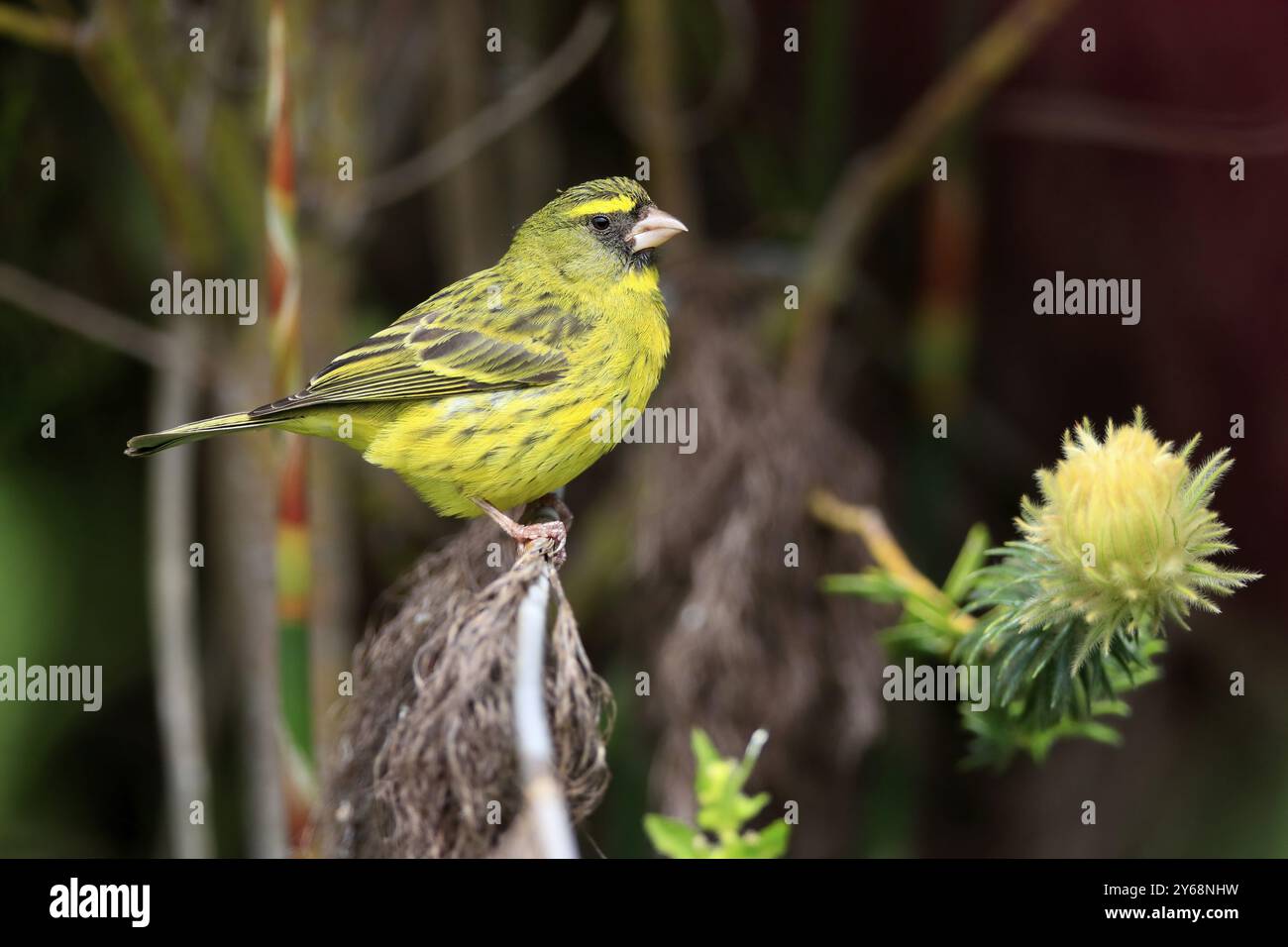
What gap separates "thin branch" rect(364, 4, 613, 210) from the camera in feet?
12.5

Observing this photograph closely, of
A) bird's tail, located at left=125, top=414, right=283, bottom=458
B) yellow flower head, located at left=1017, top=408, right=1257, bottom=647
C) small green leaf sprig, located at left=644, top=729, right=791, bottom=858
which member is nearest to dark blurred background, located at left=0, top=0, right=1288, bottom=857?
bird's tail, located at left=125, top=414, right=283, bottom=458

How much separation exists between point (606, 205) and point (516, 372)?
0.44 m

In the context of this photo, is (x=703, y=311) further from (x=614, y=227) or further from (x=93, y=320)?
(x=93, y=320)

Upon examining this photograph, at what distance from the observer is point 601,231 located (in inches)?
116

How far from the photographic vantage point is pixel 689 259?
3.77m

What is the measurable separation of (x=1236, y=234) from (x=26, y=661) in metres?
3.90

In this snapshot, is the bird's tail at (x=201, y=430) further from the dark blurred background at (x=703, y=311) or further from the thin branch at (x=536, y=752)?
the thin branch at (x=536, y=752)

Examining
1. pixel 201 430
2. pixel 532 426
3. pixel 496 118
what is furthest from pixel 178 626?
pixel 496 118

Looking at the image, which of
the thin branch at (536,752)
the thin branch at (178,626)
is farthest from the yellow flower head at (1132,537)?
the thin branch at (178,626)

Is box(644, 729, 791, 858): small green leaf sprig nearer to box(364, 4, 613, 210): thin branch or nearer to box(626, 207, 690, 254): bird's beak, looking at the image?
box(626, 207, 690, 254): bird's beak

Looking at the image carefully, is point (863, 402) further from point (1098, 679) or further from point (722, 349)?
point (1098, 679)

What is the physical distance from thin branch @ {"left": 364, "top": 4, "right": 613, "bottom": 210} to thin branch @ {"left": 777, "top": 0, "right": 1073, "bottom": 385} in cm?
88

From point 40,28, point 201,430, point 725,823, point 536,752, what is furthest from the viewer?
point 40,28

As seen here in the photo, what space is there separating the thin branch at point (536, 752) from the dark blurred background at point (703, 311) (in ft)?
6.13
